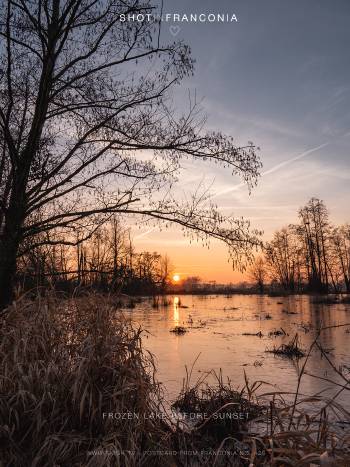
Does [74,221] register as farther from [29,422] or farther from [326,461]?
[326,461]

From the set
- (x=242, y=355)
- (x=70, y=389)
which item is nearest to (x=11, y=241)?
(x=70, y=389)

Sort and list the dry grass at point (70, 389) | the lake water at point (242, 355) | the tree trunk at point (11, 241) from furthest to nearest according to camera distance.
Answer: the lake water at point (242, 355) → the tree trunk at point (11, 241) → the dry grass at point (70, 389)

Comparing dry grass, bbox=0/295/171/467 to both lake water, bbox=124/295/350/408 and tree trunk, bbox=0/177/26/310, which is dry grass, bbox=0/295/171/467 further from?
lake water, bbox=124/295/350/408

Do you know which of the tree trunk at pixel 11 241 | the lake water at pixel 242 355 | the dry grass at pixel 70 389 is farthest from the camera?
the lake water at pixel 242 355

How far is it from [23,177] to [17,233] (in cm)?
72

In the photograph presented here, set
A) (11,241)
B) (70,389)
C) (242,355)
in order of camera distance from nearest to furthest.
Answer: (70,389)
(11,241)
(242,355)

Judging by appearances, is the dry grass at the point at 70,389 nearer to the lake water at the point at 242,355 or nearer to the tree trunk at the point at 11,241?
the tree trunk at the point at 11,241

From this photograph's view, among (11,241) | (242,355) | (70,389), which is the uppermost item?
(11,241)

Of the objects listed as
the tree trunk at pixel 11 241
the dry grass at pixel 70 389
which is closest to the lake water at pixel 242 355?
the dry grass at pixel 70 389

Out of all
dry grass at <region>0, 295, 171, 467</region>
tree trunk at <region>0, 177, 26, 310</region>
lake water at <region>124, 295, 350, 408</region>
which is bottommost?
lake water at <region>124, 295, 350, 408</region>

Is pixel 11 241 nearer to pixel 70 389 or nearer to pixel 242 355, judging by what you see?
pixel 70 389

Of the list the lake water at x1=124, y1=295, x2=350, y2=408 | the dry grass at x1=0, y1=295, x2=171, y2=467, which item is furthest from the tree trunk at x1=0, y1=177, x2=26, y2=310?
the lake water at x1=124, y1=295, x2=350, y2=408

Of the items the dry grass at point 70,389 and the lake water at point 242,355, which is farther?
the lake water at point 242,355

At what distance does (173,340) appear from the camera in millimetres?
12703
